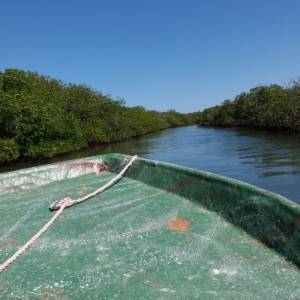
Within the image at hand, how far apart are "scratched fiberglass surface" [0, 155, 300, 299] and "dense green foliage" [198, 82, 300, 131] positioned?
2332 cm

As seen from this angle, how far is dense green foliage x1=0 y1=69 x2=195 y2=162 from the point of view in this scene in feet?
53.8

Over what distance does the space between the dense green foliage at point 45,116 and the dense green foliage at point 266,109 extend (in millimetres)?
14403

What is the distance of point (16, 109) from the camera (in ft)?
52.6

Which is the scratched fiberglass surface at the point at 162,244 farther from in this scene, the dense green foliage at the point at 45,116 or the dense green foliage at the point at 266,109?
the dense green foliage at the point at 266,109

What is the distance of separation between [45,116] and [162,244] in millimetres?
16390

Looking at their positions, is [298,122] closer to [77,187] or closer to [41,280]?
[77,187]

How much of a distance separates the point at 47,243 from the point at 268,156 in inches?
508

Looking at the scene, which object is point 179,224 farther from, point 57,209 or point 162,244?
point 57,209

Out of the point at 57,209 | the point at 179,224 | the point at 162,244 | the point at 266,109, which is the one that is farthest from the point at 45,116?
the point at 266,109

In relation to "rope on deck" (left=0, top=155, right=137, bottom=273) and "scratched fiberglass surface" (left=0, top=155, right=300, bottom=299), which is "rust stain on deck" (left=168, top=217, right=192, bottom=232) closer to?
"scratched fiberglass surface" (left=0, top=155, right=300, bottom=299)

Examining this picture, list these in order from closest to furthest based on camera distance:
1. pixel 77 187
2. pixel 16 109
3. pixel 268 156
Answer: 1. pixel 77 187
2. pixel 268 156
3. pixel 16 109

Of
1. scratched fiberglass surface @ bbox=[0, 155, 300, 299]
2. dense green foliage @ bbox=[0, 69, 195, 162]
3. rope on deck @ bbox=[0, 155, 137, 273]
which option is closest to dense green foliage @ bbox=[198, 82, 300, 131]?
dense green foliage @ bbox=[0, 69, 195, 162]

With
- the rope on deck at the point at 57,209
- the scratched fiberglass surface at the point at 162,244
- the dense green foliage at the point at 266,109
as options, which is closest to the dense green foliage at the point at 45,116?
the rope on deck at the point at 57,209

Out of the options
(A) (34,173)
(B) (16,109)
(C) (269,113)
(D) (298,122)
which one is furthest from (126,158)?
(C) (269,113)
